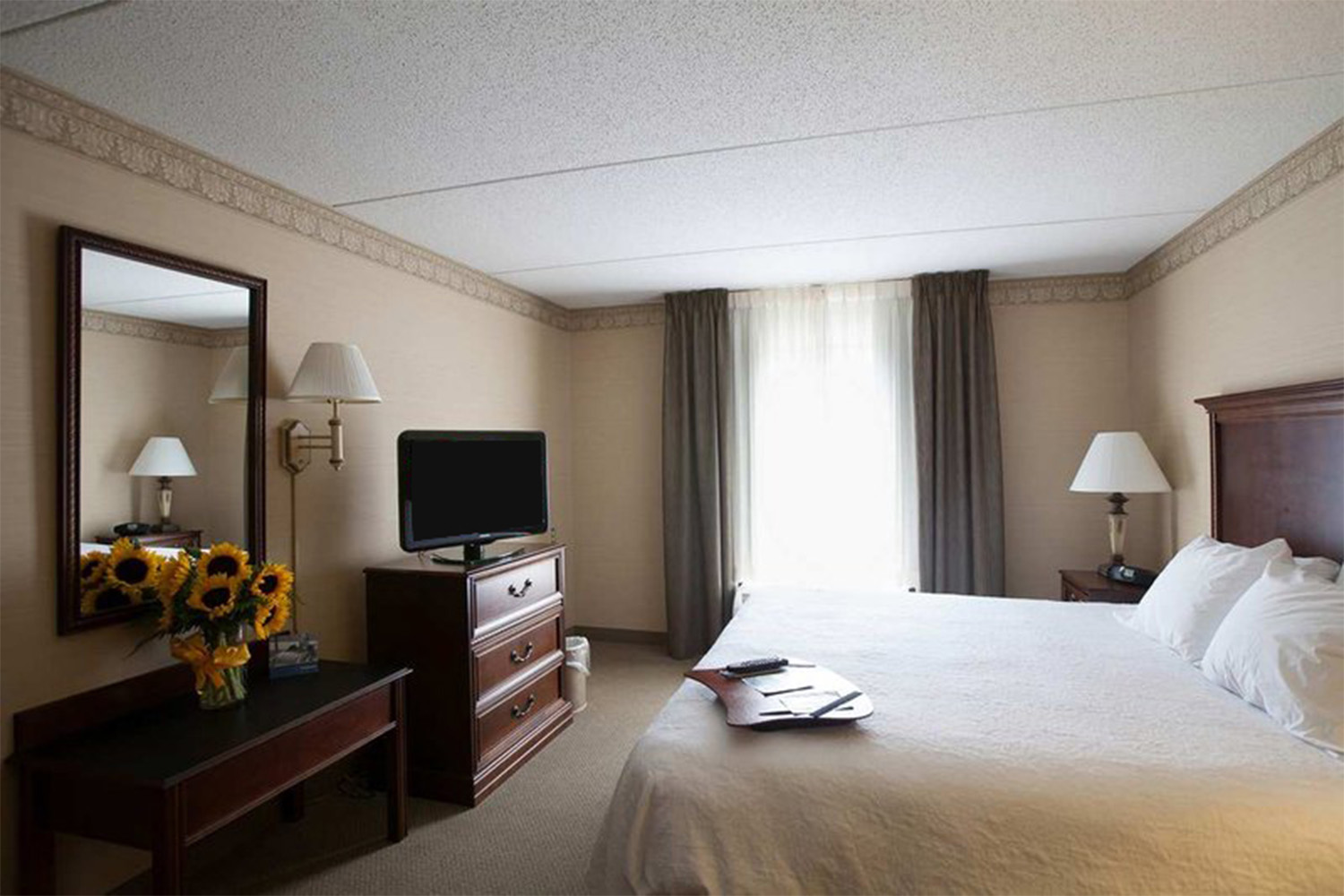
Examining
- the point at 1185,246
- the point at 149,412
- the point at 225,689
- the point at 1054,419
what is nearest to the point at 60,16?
the point at 149,412

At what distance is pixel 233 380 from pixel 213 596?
0.86m

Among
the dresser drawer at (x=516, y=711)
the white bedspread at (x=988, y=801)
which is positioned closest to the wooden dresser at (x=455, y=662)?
the dresser drawer at (x=516, y=711)

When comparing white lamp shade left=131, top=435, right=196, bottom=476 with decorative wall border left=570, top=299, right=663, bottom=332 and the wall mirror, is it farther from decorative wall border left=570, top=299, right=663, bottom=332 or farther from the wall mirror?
decorative wall border left=570, top=299, right=663, bottom=332

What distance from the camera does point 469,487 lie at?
3010mm

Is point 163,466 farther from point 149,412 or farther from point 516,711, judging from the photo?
point 516,711

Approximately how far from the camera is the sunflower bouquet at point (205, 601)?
196 centimetres

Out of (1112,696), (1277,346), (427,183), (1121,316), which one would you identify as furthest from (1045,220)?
(427,183)

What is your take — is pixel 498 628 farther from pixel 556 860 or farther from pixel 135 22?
pixel 135 22

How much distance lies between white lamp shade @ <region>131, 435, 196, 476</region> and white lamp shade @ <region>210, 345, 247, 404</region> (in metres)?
0.21

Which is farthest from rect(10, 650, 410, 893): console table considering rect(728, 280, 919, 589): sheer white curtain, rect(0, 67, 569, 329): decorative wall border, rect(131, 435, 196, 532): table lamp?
rect(728, 280, 919, 589): sheer white curtain

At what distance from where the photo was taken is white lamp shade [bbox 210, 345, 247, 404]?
236 cm

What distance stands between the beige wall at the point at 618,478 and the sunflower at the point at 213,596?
9.93 feet

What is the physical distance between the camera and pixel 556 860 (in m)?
2.32

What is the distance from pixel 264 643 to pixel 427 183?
186 cm
